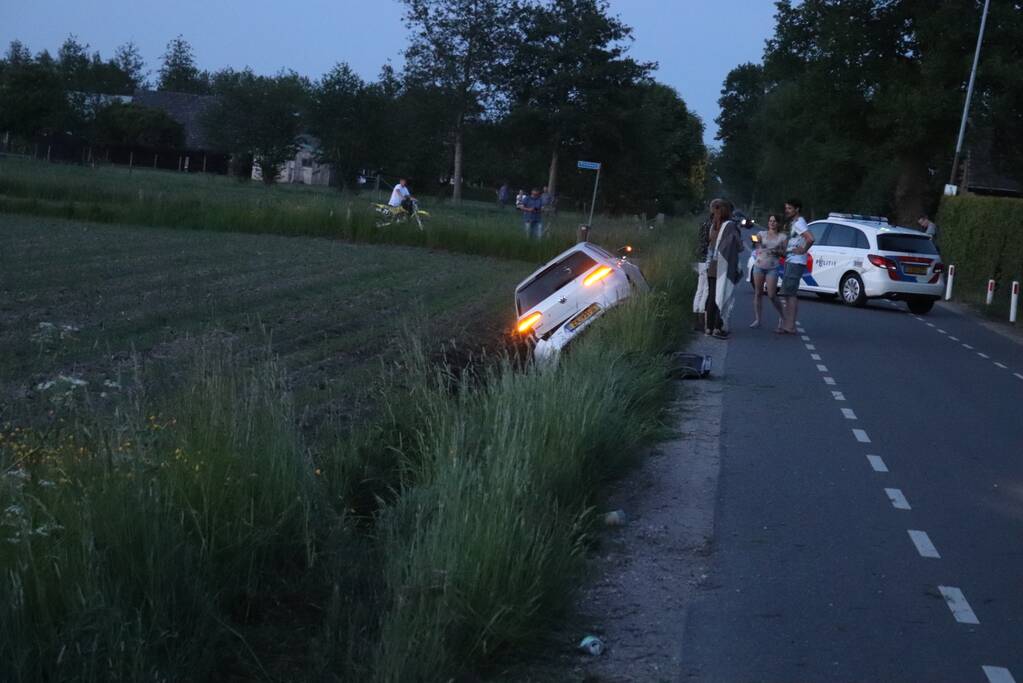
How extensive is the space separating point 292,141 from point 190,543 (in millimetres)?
77735

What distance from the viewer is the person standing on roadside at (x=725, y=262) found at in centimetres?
1966

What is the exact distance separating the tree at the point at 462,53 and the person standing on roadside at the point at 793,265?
181 feet

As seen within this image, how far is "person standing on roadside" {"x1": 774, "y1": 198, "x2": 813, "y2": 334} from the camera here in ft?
67.3

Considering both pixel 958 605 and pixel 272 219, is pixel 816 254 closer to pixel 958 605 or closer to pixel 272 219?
pixel 272 219

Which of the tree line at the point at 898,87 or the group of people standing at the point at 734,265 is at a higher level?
the tree line at the point at 898,87

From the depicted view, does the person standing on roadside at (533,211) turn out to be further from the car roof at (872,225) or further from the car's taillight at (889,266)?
the car's taillight at (889,266)

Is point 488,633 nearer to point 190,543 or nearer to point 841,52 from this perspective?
point 190,543

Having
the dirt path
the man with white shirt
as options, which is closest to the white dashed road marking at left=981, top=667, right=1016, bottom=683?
the dirt path

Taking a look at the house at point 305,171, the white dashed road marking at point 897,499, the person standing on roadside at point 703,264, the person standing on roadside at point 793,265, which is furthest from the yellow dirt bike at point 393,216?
the house at point 305,171

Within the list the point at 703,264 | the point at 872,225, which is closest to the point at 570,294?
the point at 703,264

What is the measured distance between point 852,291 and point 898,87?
23.5 m

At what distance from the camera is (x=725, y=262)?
1964 centimetres

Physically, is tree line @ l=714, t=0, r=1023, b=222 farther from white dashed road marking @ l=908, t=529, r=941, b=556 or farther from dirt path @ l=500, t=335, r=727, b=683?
white dashed road marking @ l=908, t=529, r=941, b=556

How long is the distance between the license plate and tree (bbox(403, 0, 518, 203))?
197ft
